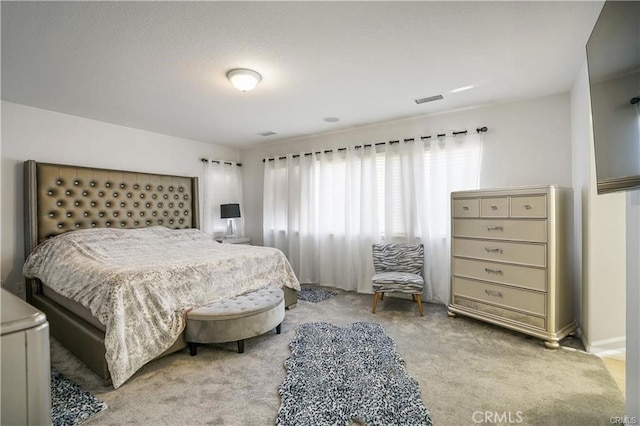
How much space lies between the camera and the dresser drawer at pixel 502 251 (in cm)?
259

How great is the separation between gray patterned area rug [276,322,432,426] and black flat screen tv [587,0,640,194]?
156cm

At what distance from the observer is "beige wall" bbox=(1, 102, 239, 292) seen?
3.18 meters

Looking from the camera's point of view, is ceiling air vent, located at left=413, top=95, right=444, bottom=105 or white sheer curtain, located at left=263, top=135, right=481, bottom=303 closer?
ceiling air vent, located at left=413, top=95, right=444, bottom=105

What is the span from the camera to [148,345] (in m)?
2.22

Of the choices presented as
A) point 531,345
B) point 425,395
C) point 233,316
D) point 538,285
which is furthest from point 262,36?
point 531,345

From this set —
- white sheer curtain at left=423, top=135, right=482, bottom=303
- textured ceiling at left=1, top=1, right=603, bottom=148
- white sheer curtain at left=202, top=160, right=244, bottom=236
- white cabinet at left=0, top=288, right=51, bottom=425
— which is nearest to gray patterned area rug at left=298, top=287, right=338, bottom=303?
white sheer curtain at left=423, top=135, right=482, bottom=303

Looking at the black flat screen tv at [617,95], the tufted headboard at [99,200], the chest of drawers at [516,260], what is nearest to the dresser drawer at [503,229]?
the chest of drawers at [516,260]

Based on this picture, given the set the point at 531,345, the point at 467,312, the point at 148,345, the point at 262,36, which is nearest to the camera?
the point at 262,36

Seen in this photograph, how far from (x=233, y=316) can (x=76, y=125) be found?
3.19 meters

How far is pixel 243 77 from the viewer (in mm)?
2512

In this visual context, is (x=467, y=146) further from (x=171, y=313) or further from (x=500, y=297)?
(x=171, y=313)

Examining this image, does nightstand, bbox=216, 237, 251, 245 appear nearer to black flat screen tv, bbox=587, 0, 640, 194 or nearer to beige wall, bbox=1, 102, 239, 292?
beige wall, bbox=1, 102, 239, 292

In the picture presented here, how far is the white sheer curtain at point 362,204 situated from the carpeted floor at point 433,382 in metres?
1.28

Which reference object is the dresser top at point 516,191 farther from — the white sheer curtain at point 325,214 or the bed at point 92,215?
the bed at point 92,215
